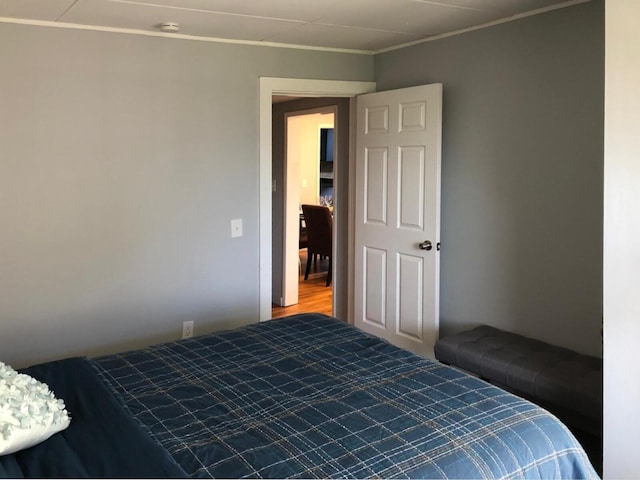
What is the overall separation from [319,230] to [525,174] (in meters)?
3.73

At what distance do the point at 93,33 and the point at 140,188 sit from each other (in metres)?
0.86

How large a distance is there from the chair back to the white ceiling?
3170 millimetres

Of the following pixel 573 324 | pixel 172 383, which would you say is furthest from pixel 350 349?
pixel 573 324

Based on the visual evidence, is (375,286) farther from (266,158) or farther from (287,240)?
(287,240)

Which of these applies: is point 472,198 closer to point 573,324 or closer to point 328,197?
point 573,324

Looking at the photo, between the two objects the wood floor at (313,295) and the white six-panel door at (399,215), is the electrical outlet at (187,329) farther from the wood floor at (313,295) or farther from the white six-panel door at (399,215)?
the wood floor at (313,295)

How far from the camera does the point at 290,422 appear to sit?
178 cm

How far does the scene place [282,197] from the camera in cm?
582

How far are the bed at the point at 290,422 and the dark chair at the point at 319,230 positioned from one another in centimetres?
422

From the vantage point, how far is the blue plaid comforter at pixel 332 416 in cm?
158

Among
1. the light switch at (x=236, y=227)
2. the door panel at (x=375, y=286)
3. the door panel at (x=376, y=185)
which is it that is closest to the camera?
the light switch at (x=236, y=227)

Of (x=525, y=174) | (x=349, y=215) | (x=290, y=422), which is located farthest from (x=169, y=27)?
(x=290, y=422)

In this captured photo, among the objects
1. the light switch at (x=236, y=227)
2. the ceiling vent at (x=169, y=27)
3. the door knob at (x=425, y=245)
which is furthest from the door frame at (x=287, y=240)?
the ceiling vent at (x=169, y=27)

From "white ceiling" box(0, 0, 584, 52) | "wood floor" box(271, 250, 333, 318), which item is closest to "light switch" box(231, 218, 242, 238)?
"white ceiling" box(0, 0, 584, 52)
